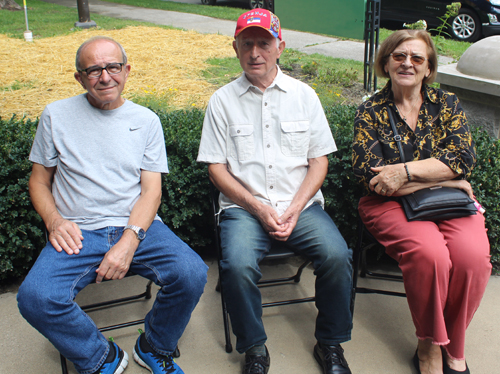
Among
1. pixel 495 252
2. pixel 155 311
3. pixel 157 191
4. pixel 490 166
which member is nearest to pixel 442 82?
pixel 490 166

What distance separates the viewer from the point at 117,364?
2.48 meters

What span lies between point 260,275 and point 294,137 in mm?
894

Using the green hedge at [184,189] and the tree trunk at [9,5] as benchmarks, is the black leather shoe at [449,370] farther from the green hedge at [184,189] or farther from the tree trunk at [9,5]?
the tree trunk at [9,5]

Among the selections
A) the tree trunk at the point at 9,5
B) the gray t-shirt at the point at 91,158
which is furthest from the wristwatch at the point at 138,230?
the tree trunk at the point at 9,5

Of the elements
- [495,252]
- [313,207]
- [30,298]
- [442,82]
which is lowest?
[495,252]

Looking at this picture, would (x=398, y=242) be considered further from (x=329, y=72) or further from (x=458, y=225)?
(x=329, y=72)

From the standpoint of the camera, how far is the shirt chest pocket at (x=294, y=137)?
278 cm

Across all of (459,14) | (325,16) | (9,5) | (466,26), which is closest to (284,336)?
(325,16)

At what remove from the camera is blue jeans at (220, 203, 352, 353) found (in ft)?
7.92

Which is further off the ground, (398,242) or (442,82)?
(442,82)

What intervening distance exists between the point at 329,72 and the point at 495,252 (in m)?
3.91

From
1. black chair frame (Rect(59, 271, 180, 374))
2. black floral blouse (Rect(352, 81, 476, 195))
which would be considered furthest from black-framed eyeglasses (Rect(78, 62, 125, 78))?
black floral blouse (Rect(352, 81, 476, 195))

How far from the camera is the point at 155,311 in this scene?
2.45 meters

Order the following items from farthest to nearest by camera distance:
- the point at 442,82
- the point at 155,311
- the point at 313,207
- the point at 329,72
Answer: the point at 329,72
the point at 442,82
the point at 313,207
the point at 155,311
